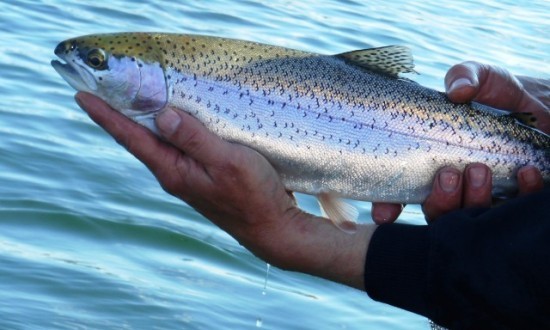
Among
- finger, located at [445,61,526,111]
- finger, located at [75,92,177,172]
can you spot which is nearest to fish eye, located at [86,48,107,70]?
finger, located at [75,92,177,172]

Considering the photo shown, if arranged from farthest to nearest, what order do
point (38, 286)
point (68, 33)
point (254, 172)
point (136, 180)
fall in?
point (68, 33), point (136, 180), point (38, 286), point (254, 172)

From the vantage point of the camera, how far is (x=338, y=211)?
15.2 ft

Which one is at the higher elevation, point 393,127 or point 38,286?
point 393,127

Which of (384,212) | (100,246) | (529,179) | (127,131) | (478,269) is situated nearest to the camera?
(478,269)

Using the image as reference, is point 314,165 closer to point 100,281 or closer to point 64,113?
point 100,281

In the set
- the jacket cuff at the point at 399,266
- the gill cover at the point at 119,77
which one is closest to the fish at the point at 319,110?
the gill cover at the point at 119,77

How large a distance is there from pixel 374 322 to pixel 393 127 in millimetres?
2729

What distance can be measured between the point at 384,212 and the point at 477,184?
0.46 meters

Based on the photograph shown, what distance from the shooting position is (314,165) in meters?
4.50

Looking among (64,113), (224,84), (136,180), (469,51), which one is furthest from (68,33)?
(224,84)

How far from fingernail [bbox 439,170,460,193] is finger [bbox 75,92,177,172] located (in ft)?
3.32

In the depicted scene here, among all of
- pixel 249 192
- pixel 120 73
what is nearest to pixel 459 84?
pixel 249 192

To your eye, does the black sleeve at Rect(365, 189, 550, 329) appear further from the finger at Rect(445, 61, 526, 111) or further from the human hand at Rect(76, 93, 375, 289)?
the finger at Rect(445, 61, 526, 111)

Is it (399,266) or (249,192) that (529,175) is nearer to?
(399,266)
